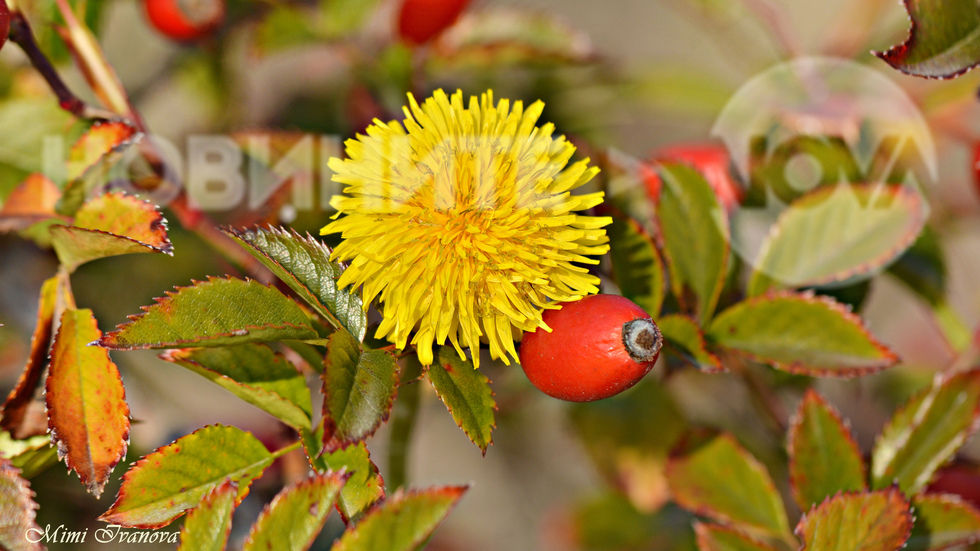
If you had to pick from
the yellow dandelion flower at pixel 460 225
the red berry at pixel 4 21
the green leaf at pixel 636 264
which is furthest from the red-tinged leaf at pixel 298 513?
the red berry at pixel 4 21

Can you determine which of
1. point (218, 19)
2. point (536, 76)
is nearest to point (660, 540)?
point (536, 76)

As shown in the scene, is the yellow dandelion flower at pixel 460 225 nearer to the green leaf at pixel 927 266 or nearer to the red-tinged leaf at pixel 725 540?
the red-tinged leaf at pixel 725 540

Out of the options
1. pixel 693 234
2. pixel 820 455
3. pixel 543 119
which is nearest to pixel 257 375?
pixel 693 234

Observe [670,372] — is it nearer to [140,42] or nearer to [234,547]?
[234,547]

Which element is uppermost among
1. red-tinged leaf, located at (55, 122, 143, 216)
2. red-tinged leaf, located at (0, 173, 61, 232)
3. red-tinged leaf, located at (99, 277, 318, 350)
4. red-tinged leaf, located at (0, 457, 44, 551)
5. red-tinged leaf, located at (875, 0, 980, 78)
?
red-tinged leaf, located at (875, 0, 980, 78)

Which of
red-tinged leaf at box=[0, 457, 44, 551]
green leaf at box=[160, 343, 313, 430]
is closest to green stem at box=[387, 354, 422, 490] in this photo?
green leaf at box=[160, 343, 313, 430]

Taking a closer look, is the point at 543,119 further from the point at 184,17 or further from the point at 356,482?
the point at 356,482

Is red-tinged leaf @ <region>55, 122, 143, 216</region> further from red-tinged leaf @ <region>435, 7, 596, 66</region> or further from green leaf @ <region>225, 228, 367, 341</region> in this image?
red-tinged leaf @ <region>435, 7, 596, 66</region>
